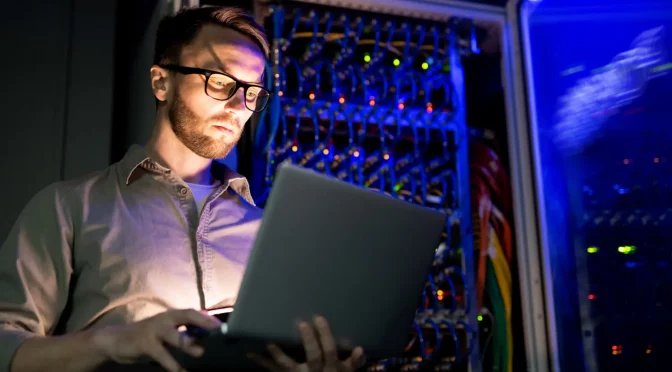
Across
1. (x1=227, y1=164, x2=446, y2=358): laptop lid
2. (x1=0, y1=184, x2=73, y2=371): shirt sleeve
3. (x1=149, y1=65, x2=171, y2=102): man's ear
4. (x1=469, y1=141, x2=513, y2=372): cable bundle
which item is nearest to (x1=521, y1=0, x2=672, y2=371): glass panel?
(x1=469, y1=141, x2=513, y2=372): cable bundle

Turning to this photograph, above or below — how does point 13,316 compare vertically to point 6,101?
below

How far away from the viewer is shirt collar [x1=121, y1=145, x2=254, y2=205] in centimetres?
139

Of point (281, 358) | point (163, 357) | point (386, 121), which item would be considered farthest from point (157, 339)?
point (386, 121)

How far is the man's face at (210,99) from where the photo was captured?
4.67ft

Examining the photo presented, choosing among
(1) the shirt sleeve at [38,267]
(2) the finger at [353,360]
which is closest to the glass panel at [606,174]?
(2) the finger at [353,360]

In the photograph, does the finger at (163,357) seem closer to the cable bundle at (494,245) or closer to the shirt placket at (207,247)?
the shirt placket at (207,247)

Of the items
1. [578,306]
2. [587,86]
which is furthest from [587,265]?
[587,86]

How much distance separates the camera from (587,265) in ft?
5.34

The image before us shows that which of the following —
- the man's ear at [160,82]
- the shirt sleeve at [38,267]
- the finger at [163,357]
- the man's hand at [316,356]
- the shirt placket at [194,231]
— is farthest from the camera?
the man's ear at [160,82]

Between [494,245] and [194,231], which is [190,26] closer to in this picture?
[194,231]

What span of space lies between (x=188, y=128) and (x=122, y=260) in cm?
37

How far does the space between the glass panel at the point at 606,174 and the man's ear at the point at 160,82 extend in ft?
3.58

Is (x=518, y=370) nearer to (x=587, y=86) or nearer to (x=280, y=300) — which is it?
(x=587, y=86)

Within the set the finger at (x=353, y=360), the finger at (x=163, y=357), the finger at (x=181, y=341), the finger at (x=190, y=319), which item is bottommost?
the finger at (x=353, y=360)
